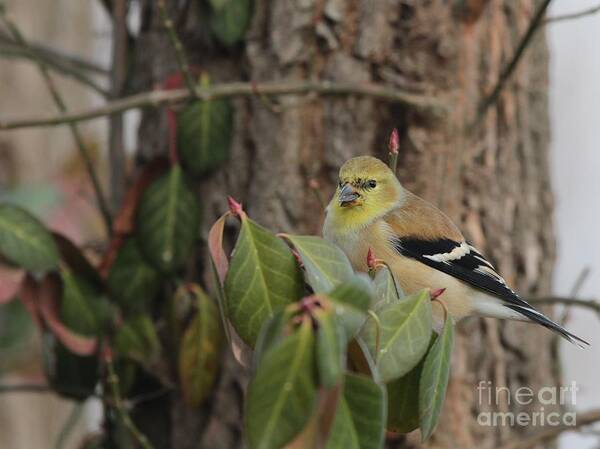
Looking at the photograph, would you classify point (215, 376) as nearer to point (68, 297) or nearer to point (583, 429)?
point (68, 297)

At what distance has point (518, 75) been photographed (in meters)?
3.31

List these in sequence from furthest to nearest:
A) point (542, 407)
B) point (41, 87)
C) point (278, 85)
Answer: point (41, 87) → point (542, 407) → point (278, 85)

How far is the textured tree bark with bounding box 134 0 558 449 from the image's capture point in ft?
10.0

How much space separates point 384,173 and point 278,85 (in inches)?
27.6

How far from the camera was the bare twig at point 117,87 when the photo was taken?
11.6 feet

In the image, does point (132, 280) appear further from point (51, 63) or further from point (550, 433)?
point (550, 433)

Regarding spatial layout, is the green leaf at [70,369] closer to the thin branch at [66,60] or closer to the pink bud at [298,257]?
the thin branch at [66,60]

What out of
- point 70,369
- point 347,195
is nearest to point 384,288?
point 347,195

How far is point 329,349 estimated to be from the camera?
114 centimetres

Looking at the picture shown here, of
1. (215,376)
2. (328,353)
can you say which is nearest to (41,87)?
(215,376)

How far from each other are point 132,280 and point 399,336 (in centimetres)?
194

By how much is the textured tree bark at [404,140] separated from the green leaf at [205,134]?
0.18 ft

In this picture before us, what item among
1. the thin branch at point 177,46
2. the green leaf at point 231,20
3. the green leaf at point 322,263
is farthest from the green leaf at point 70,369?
the green leaf at point 322,263

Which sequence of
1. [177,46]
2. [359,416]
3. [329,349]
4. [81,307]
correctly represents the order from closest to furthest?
[329,349] → [359,416] → [177,46] → [81,307]
